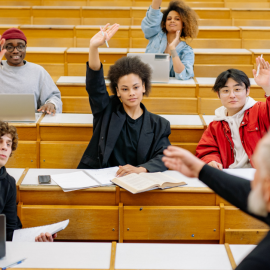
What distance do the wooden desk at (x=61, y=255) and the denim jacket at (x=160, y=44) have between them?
3.20ft

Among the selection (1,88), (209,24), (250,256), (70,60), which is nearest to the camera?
(250,256)

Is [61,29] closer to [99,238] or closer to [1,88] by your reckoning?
[1,88]

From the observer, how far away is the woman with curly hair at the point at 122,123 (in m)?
1.00

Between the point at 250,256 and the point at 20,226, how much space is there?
594 millimetres

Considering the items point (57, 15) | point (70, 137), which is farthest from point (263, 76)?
point (57, 15)

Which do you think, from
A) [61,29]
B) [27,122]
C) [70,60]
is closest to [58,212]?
[27,122]

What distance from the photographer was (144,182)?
2.82ft

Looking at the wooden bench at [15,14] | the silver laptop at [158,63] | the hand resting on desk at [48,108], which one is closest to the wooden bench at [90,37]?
the wooden bench at [15,14]

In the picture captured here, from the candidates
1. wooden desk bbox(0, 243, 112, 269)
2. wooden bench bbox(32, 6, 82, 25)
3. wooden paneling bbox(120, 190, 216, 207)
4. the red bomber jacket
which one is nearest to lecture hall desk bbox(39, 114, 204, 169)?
the red bomber jacket

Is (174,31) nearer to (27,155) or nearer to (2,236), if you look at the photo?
(27,155)

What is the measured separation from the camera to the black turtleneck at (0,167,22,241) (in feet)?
2.61

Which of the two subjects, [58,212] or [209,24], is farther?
[209,24]

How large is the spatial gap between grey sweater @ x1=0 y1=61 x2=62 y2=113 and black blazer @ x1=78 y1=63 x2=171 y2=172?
1.31 feet

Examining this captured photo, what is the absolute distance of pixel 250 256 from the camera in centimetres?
39
